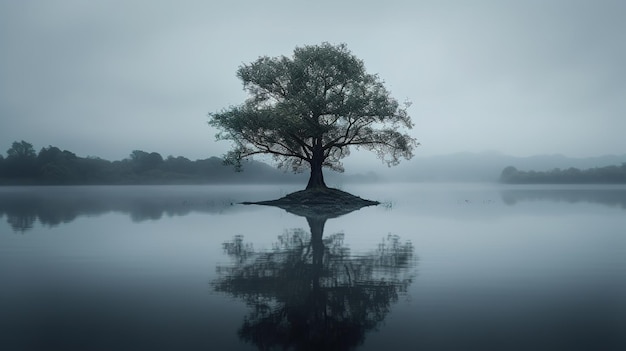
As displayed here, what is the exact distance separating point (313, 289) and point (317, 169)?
45.6m

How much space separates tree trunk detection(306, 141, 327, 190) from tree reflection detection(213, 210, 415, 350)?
3681 centimetres

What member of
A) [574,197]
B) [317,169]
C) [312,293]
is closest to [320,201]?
[317,169]

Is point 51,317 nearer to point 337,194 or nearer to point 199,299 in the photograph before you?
point 199,299

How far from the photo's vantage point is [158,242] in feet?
65.2

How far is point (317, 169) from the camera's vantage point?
184 ft

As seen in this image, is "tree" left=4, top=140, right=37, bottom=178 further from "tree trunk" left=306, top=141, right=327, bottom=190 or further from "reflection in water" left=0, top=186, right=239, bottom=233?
"tree trunk" left=306, top=141, right=327, bottom=190

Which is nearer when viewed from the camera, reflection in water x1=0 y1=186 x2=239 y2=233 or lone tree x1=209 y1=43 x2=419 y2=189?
reflection in water x1=0 y1=186 x2=239 y2=233

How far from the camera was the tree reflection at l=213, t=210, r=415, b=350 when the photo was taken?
765cm

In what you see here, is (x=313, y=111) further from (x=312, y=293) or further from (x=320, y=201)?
(x=312, y=293)

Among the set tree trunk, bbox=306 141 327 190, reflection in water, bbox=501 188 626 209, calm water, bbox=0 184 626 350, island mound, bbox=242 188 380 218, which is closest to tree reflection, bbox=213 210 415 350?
calm water, bbox=0 184 626 350

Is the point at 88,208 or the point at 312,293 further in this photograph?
the point at 88,208

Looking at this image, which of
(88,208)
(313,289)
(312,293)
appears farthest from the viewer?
(88,208)

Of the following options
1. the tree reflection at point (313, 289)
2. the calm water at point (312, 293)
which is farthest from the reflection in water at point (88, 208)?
the tree reflection at point (313, 289)

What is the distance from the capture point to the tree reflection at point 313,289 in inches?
301
